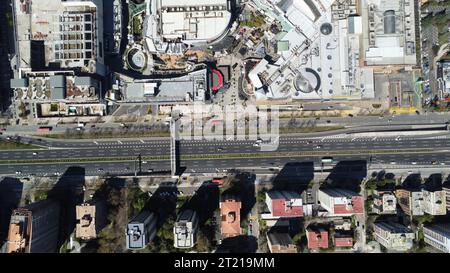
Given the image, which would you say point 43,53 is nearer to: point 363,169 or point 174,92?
point 174,92

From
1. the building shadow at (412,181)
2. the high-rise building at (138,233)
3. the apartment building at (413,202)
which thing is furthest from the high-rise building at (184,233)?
the building shadow at (412,181)

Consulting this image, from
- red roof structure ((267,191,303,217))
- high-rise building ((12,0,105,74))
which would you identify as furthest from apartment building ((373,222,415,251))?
high-rise building ((12,0,105,74))

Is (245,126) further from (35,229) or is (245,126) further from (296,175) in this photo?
(35,229)

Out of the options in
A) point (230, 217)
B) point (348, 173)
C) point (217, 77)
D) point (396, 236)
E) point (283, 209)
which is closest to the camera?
point (283, 209)

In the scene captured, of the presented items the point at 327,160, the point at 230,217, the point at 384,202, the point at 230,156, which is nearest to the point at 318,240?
the point at 384,202

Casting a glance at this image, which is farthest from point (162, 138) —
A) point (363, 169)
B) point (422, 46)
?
point (422, 46)

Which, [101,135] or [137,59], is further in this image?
[101,135]
